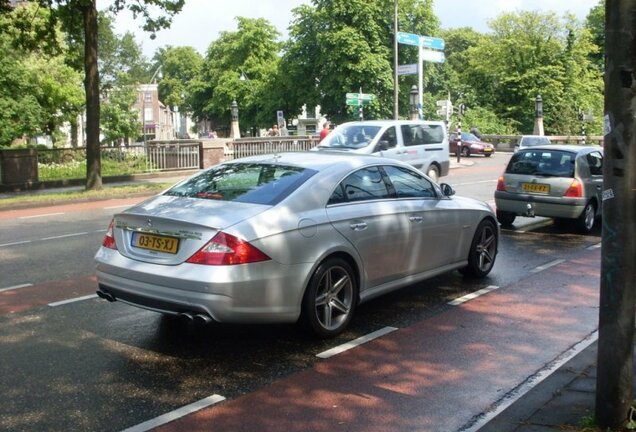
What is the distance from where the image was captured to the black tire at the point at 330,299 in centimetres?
543

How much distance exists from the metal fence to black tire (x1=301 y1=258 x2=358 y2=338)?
899 inches

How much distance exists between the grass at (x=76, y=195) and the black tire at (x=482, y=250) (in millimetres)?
13452

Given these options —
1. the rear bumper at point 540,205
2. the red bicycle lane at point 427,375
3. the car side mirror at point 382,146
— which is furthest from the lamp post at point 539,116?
the red bicycle lane at point 427,375

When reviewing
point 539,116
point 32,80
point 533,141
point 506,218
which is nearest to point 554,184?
point 506,218

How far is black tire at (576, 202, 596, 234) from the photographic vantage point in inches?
451

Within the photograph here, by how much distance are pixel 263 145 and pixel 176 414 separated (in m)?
26.8

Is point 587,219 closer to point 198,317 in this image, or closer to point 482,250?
point 482,250

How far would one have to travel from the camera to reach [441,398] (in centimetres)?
449

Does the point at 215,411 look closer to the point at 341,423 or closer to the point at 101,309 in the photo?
the point at 341,423

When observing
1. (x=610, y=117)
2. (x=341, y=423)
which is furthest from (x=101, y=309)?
(x=610, y=117)

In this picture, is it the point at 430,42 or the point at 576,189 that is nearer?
the point at 576,189

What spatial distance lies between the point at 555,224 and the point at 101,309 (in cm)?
905

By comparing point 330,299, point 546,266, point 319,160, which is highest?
point 319,160

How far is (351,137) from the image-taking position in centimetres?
1716
